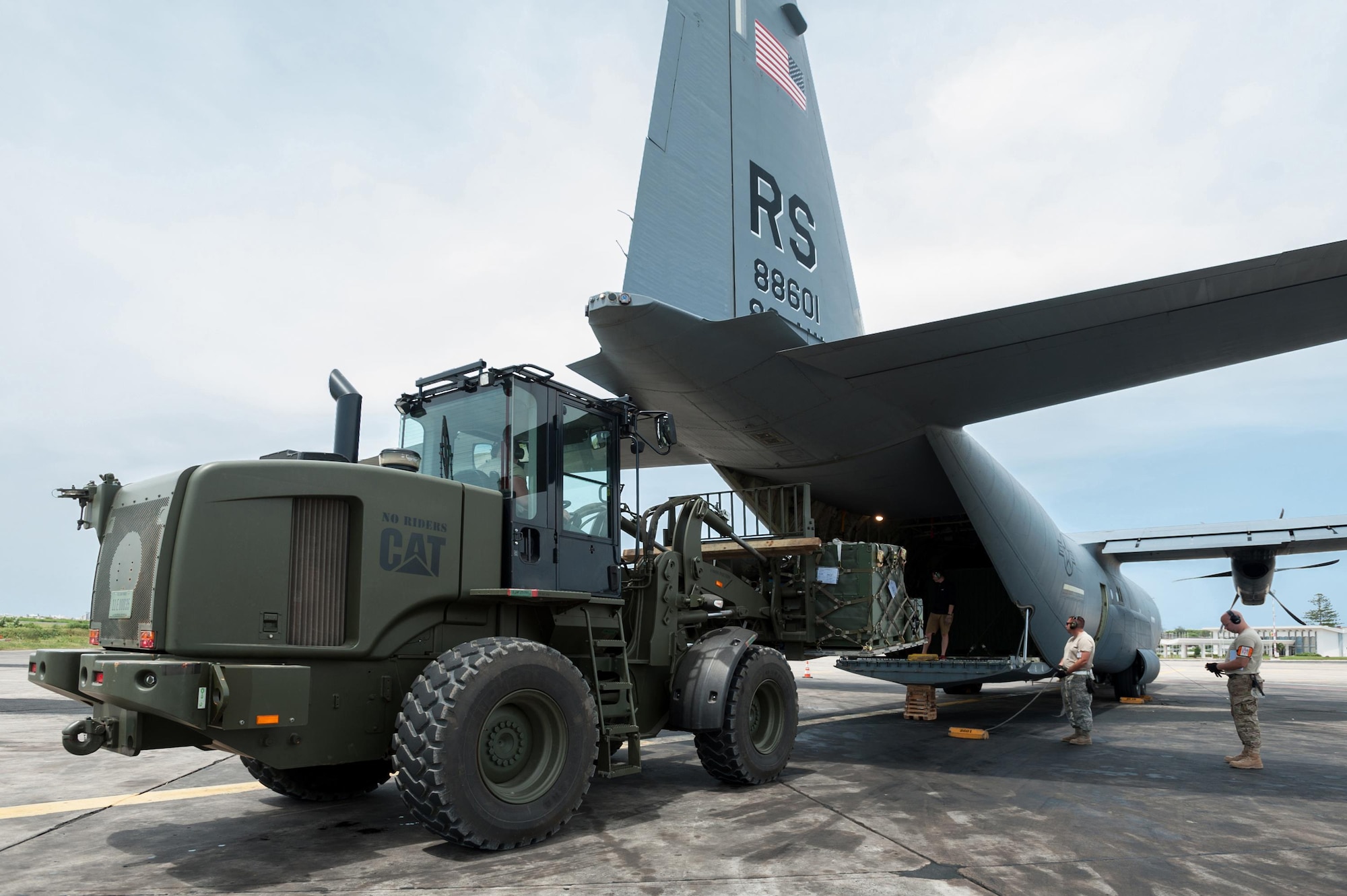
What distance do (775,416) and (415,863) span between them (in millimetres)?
6659

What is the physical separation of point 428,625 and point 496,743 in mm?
861

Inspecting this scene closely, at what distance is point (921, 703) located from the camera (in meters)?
12.7

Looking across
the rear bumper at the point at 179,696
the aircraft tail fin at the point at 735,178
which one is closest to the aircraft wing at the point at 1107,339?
the aircraft tail fin at the point at 735,178

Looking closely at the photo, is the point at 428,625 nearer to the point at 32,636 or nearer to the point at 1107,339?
the point at 1107,339

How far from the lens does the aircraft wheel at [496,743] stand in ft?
14.6

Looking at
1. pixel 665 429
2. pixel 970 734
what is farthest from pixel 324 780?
pixel 970 734

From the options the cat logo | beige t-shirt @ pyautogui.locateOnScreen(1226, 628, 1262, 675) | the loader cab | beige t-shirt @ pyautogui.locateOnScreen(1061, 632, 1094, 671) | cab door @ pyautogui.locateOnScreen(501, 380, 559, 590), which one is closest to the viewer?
the cat logo

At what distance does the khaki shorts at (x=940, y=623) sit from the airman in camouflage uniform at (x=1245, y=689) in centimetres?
498

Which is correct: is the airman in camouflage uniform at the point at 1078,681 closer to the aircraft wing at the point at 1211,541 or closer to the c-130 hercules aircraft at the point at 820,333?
the c-130 hercules aircraft at the point at 820,333

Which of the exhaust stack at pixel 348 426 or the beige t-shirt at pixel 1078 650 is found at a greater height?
the exhaust stack at pixel 348 426

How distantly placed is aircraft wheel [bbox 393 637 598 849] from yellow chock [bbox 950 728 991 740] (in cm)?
698

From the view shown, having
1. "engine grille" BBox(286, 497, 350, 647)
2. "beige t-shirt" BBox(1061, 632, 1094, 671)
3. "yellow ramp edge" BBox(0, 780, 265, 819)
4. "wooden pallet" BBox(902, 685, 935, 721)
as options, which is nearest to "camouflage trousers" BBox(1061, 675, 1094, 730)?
"beige t-shirt" BBox(1061, 632, 1094, 671)

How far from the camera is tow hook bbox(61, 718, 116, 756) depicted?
14.6 feet

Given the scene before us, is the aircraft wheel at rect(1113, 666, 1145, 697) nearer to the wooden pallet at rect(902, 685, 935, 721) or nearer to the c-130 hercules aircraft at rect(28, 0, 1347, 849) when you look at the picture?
the c-130 hercules aircraft at rect(28, 0, 1347, 849)
